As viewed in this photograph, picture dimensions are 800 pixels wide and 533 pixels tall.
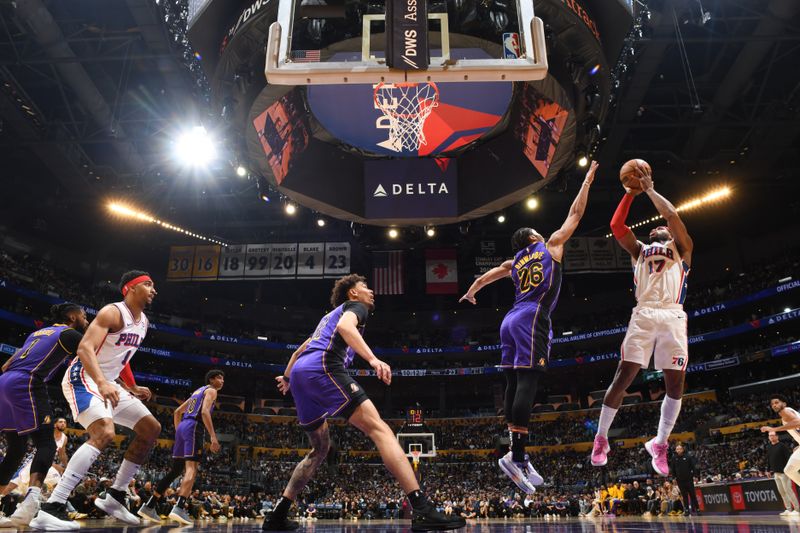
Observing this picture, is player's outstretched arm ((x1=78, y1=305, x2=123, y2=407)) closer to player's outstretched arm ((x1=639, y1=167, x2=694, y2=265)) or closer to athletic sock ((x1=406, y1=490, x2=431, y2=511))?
athletic sock ((x1=406, y1=490, x2=431, y2=511))

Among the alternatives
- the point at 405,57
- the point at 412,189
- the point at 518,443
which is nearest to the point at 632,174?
the point at 405,57

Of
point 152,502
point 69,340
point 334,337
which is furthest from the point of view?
point 152,502

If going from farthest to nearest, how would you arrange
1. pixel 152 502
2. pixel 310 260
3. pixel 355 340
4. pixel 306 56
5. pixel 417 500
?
pixel 310 260, pixel 152 502, pixel 306 56, pixel 355 340, pixel 417 500

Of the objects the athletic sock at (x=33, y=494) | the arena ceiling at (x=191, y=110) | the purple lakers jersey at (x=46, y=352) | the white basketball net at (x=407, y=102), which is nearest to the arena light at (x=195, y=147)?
the arena ceiling at (x=191, y=110)

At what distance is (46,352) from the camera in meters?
5.70

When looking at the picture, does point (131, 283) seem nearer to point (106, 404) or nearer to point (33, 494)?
point (106, 404)

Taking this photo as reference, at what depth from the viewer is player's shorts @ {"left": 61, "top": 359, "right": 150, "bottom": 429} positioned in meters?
5.35

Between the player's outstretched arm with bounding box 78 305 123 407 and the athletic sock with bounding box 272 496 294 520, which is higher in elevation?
the player's outstretched arm with bounding box 78 305 123 407

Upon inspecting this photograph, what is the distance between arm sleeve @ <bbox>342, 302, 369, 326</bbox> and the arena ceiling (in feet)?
25.2

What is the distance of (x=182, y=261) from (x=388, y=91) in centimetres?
2006

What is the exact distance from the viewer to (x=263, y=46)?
9.19m

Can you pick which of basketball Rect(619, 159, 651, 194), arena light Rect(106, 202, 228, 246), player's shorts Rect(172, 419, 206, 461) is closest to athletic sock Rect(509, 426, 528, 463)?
basketball Rect(619, 159, 651, 194)

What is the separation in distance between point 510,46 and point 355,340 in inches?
196

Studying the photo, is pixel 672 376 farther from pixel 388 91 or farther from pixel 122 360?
pixel 388 91
